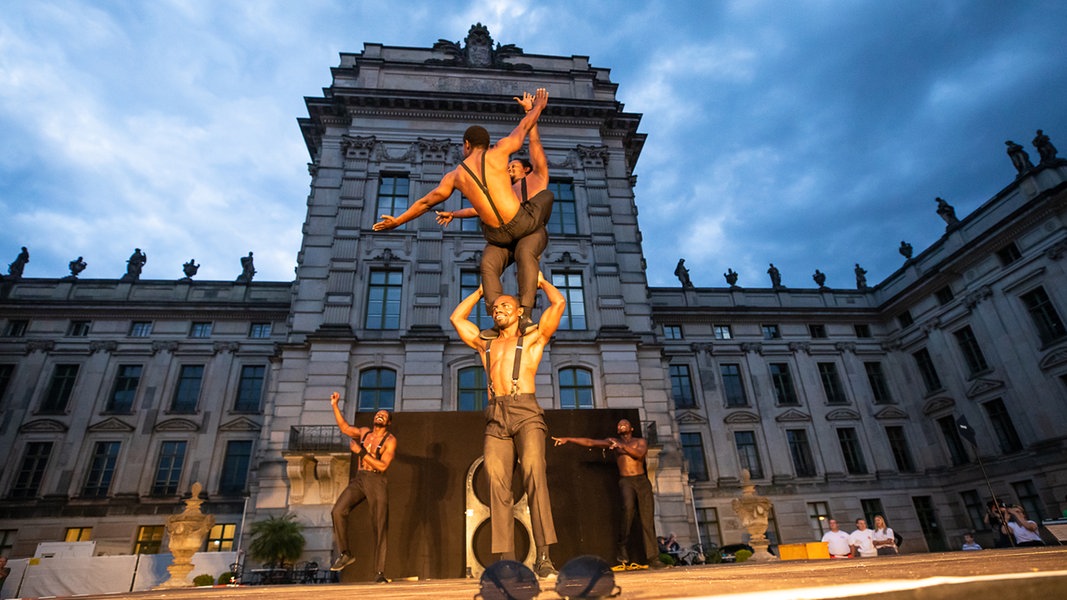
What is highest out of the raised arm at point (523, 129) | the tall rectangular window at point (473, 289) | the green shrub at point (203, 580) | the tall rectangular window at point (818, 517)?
the tall rectangular window at point (473, 289)

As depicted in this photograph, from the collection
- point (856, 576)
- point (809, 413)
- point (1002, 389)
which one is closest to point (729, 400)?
point (809, 413)

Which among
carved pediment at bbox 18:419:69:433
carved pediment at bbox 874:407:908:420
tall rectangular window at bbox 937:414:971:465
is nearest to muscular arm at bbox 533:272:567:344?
carved pediment at bbox 18:419:69:433

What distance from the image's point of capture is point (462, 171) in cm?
534

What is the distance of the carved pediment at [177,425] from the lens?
1067 inches

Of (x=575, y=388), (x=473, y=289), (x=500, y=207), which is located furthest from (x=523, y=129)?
(x=473, y=289)

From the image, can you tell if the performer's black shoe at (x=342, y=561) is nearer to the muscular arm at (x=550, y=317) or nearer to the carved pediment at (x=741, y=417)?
the muscular arm at (x=550, y=317)

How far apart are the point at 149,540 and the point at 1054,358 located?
41957 millimetres

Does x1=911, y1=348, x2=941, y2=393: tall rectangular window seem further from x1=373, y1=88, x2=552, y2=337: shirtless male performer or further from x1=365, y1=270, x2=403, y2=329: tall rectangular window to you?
x1=373, y1=88, x2=552, y2=337: shirtless male performer

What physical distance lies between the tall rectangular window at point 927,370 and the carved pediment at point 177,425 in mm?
40473

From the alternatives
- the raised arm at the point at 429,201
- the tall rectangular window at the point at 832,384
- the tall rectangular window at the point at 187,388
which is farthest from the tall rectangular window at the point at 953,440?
the tall rectangular window at the point at 187,388

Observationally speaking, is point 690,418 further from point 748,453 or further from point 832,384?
point 832,384

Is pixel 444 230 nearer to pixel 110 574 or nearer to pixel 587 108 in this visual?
pixel 587 108

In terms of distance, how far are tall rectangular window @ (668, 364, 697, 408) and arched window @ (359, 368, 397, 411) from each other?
16851mm

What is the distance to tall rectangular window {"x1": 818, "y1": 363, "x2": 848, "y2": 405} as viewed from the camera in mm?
31212
